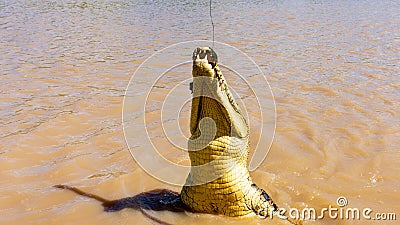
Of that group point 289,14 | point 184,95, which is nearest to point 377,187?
point 184,95

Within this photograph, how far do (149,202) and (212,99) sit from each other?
1.28m

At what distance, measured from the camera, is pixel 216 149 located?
2.81 m

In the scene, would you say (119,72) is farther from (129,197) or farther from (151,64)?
(129,197)

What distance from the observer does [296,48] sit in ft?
33.7

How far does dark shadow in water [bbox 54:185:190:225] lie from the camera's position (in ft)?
10.7

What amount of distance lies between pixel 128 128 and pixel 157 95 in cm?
150

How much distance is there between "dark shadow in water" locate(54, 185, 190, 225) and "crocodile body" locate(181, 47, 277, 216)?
0.25 meters

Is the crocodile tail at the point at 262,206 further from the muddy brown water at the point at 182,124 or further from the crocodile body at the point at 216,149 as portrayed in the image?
the muddy brown water at the point at 182,124

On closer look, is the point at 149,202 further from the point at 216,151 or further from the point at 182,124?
the point at 182,124

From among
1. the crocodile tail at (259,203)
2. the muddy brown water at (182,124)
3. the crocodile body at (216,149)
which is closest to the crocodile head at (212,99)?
the crocodile body at (216,149)

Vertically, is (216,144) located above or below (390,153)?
above

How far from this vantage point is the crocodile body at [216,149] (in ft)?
8.66

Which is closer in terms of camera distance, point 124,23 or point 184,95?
point 184,95

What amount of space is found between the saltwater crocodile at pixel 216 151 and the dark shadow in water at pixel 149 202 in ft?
0.55
